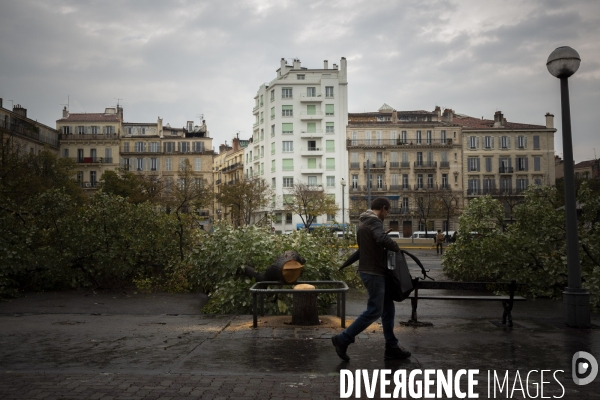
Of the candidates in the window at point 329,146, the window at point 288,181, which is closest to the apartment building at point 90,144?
the window at point 288,181

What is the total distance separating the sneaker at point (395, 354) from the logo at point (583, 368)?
1.73 meters

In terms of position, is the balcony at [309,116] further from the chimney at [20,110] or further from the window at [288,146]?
the chimney at [20,110]

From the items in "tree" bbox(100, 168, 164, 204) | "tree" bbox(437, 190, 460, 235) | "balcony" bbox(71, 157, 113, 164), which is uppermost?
"balcony" bbox(71, 157, 113, 164)

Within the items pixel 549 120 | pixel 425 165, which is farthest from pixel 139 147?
pixel 549 120

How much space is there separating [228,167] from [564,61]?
9172cm

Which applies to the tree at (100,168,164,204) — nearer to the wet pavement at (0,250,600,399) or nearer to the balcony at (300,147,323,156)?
the balcony at (300,147,323,156)

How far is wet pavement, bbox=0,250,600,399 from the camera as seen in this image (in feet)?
17.0

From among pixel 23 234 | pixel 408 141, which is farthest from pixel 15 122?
pixel 23 234

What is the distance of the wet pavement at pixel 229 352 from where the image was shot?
517 cm

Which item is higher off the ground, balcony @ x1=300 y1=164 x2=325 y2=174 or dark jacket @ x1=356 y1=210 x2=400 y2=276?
balcony @ x1=300 y1=164 x2=325 y2=174

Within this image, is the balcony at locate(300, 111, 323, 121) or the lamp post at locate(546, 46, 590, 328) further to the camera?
the balcony at locate(300, 111, 323, 121)

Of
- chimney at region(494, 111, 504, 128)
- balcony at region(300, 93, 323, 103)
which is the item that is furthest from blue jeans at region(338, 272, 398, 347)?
chimney at region(494, 111, 504, 128)

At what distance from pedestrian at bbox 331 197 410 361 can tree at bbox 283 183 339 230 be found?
180ft

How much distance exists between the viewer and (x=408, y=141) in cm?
7950
